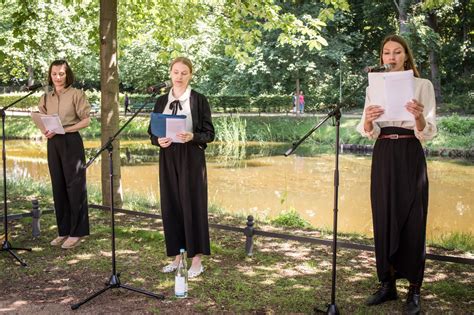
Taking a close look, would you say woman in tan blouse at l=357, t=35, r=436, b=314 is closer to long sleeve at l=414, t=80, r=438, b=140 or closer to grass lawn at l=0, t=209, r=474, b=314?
long sleeve at l=414, t=80, r=438, b=140

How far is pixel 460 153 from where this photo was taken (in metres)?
20.1

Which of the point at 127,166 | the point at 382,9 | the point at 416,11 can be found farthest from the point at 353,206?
the point at 382,9

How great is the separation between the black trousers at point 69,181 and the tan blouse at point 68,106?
18 centimetres

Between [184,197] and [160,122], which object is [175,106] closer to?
[160,122]

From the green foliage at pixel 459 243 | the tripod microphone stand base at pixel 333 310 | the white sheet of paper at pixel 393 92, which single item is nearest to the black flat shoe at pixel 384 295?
A: the tripod microphone stand base at pixel 333 310

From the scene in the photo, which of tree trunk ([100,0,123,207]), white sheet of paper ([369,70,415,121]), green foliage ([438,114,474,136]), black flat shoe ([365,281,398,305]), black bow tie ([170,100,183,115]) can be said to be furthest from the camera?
green foliage ([438,114,474,136])

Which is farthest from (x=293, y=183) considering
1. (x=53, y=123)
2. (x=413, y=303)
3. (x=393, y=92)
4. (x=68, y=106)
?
(x=393, y=92)

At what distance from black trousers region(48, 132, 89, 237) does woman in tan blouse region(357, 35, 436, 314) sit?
322 cm

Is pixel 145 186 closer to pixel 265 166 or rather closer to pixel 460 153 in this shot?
pixel 265 166

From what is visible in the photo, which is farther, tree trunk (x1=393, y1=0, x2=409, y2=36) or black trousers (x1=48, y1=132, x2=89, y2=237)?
tree trunk (x1=393, y1=0, x2=409, y2=36)

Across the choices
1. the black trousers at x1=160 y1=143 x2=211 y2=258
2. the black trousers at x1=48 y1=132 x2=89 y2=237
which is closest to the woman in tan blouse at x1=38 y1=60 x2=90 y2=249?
the black trousers at x1=48 y1=132 x2=89 y2=237

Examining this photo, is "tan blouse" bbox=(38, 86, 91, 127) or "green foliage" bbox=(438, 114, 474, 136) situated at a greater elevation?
"tan blouse" bbox=(38, 86, 91, 127)

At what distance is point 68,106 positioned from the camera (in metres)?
5.84

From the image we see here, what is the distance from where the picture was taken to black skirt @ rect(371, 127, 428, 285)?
4090mm
